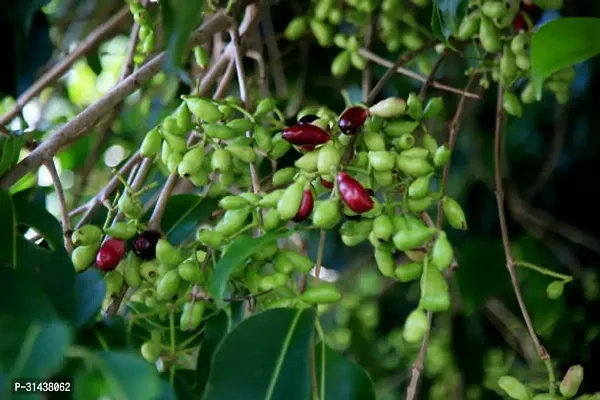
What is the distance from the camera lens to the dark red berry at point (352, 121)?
73 cm

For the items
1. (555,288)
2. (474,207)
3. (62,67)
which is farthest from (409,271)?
(474,207)

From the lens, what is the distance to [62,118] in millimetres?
1052

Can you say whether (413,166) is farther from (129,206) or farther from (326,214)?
(129,206)

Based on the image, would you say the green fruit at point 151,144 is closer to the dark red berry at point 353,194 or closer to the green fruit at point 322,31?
the dark red berry at point 353,194

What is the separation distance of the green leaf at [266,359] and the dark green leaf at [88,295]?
0.10m

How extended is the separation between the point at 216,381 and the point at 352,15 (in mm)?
761

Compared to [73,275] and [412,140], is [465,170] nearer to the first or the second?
[412,140]

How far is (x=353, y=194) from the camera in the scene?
0.65 metres

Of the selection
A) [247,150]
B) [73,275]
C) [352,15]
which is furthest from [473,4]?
[73,275]

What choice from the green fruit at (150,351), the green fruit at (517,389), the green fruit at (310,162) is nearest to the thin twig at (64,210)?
the green fruit at (150,351)

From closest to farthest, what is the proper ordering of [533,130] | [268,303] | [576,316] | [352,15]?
[268,303], [352,15], [576,316], [533,130]

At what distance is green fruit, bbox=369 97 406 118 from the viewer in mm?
753

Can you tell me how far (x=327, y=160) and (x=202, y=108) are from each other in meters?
0.14

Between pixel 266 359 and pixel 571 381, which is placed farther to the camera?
pixel 571 381
